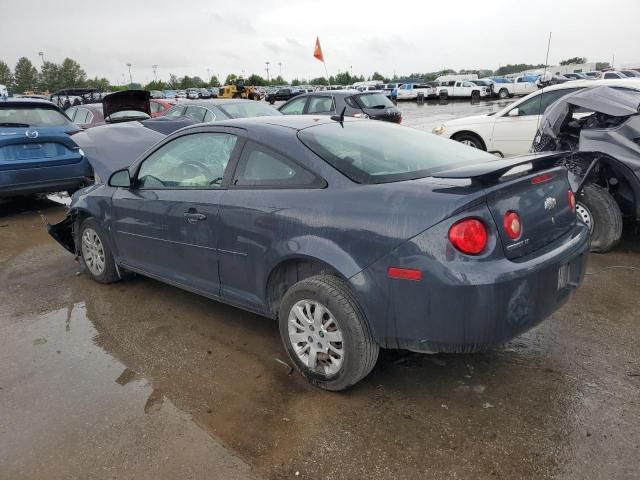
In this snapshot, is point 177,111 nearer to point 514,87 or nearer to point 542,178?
point 542,178

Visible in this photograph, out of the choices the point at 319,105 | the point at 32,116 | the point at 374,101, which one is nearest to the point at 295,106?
the point at 319,105

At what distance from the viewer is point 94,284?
5.09 metres

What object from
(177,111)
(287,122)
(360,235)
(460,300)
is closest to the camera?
(460,300)

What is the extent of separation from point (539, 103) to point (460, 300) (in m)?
7.31

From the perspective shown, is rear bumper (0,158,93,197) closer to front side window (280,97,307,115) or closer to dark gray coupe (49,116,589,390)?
dark gray coupe (49,116,589,390)

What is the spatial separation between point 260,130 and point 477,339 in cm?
188

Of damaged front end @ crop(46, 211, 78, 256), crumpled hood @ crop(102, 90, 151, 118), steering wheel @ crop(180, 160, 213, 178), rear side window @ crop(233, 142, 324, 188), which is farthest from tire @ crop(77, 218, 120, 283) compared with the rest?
crumpled hood @ crop(102, 90, 151, 118)

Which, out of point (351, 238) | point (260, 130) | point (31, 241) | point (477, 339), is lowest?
point (31, 241)

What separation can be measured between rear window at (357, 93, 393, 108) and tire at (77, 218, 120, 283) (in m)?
8.72

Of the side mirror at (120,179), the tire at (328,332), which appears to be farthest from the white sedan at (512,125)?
the tire at (328,332)

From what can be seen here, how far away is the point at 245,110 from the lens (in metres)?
9.83

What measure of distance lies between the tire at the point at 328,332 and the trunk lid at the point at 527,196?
835mm

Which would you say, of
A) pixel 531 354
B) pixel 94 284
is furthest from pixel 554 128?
pixel 94 284

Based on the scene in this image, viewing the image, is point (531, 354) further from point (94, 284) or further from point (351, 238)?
point (94, 284)
